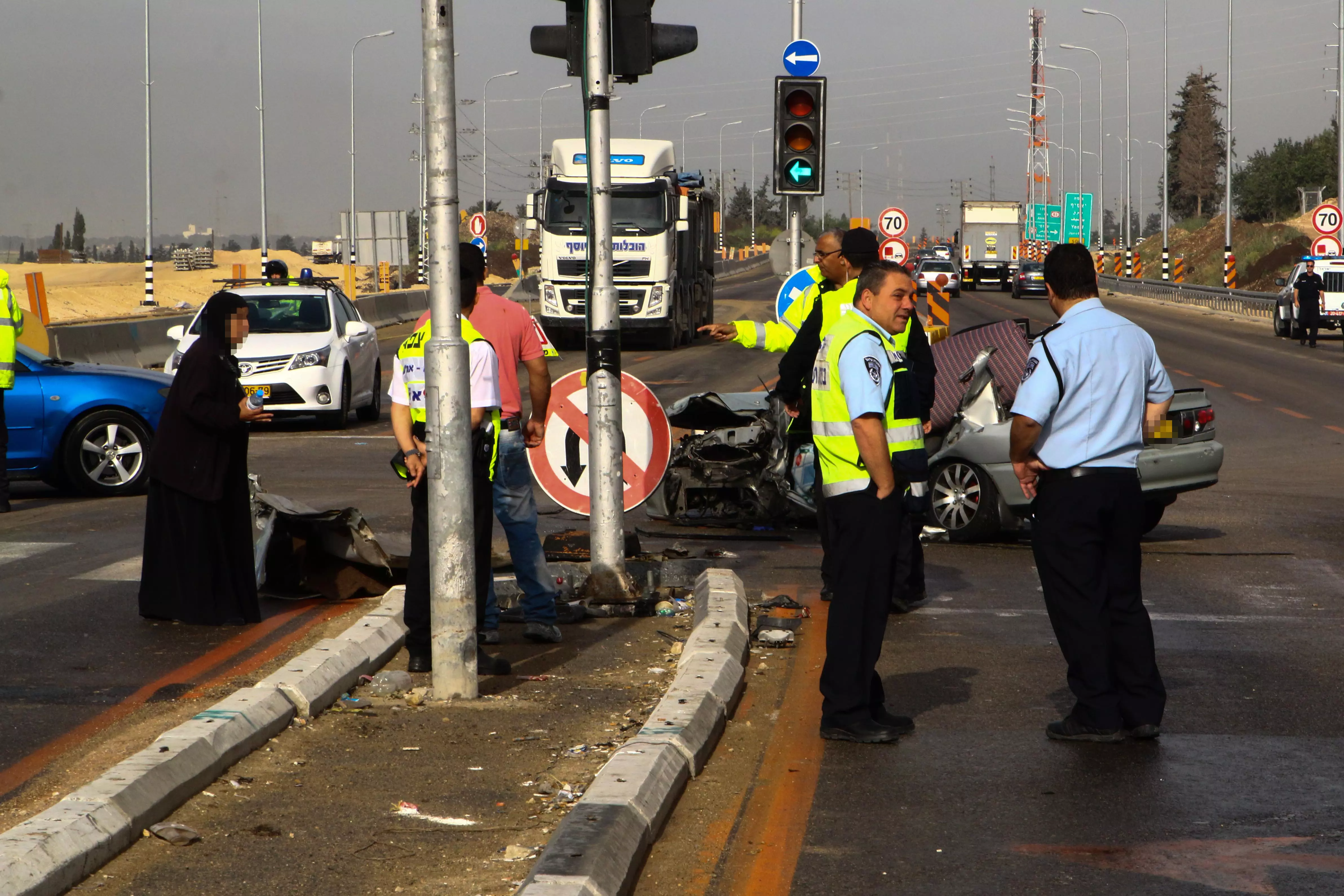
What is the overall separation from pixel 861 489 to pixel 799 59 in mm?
8409

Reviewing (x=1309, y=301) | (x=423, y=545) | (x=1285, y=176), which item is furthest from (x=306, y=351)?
(x=1285, y=176)

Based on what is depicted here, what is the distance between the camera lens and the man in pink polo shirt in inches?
301

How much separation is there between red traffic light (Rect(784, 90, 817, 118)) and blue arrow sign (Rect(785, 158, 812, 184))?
36 centimetres

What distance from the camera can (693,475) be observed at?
Result: 12086 millimetres

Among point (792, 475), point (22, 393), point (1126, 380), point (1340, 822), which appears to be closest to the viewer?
point (1340, 822)

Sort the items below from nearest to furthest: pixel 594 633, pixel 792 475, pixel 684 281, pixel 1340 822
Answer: pixel 1340 822
pixel 594 633
pixel 792 475
pixel 684 281

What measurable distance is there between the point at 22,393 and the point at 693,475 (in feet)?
18.8

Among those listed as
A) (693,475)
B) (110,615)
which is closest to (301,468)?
(693,475)

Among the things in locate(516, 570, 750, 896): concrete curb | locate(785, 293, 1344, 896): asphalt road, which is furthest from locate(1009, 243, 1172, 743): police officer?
locate(516, 570, 750, 896): concrete curb

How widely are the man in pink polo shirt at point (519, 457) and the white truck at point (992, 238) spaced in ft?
221

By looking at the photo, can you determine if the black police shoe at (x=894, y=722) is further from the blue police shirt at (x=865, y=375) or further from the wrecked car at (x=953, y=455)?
the wrecked car at (x=953, y=455)

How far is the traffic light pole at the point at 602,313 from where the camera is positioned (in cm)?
835

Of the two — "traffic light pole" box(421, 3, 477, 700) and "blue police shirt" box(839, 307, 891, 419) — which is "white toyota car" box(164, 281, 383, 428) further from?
"blue police shirt" box(839, 307, 891, 419)

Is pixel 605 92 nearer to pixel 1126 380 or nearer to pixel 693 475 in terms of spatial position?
pixel 1126 380
